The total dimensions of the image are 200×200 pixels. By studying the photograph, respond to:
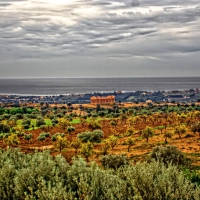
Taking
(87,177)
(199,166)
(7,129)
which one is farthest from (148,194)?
(7,129)

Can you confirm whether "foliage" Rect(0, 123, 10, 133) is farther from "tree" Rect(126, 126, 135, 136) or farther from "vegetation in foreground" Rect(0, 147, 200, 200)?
"vegetation in foreground" Rect(0, 147, 200, 200)

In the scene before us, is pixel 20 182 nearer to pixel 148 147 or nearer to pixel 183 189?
pixel 183 189

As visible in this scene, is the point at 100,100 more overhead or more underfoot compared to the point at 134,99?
more overhead

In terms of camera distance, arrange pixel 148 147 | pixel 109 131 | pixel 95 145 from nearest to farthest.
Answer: pixel 148 147
pixel 95 145
pixel 109 131

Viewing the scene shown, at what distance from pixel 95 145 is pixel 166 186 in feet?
90.6

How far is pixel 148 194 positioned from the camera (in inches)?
358

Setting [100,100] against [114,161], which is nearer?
[114,161]

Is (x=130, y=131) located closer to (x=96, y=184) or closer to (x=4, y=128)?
(x=4, y=128)

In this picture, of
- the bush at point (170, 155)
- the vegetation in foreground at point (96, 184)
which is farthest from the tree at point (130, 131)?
the vegetation in foreground at point (96, 184)

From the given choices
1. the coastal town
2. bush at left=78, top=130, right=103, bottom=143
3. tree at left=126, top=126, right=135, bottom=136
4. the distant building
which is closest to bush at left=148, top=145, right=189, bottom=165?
bush at left=78, top=130, right=103, bottom=143

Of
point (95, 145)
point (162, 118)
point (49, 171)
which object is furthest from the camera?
point (162, 118)

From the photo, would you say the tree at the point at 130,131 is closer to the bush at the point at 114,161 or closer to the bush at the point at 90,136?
the bush at the point at 90,136

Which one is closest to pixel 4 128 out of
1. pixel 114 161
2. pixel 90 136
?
pixel 90 136

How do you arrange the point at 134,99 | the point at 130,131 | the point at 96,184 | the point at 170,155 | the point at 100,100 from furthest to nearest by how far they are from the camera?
the point at 134,99, the point at 100,100, the point at 130,131, the point at 170,155, the point at 96,184
